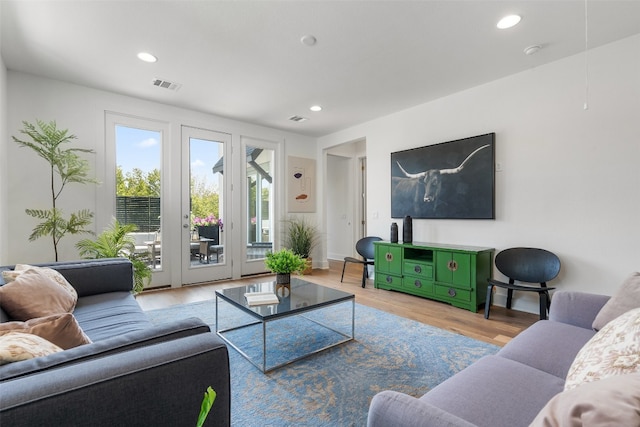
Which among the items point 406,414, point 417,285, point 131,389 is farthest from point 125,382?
point 417,285

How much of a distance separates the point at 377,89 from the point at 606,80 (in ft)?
7.19

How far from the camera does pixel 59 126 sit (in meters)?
3.53

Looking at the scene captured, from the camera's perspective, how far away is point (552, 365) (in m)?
1.31

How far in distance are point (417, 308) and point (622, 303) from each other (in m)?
2.07

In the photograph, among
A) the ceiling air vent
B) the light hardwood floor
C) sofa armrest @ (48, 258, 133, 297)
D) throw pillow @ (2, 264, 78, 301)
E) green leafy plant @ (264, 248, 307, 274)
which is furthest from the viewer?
the ceiling air vent

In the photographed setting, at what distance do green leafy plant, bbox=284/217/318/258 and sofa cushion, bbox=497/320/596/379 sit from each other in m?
4.14

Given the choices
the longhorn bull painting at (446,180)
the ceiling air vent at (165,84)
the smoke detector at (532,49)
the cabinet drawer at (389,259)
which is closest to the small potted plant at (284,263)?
the cabinet drawer at (389,259)

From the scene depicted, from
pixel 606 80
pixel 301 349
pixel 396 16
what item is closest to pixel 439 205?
pixel 606 80

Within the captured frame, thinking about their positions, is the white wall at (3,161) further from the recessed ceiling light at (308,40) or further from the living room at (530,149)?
the recessed ceiling light at (308,40)

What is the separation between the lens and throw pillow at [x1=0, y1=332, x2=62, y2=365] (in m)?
0.82

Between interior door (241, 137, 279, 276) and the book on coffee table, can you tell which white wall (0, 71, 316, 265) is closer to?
interior door (241, 137, 279, 276)

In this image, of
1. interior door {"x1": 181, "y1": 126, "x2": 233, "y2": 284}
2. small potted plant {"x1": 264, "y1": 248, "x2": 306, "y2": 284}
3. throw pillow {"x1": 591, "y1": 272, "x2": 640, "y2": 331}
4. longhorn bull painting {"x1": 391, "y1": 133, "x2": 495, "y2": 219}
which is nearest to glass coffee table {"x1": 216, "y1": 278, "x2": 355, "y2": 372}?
small potted plant {"x1": 264, "y1": 248, "x2": 306, "y2": 284}

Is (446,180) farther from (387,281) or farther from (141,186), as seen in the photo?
(141,186)

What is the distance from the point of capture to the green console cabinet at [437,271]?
3264 millimetres
